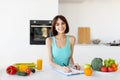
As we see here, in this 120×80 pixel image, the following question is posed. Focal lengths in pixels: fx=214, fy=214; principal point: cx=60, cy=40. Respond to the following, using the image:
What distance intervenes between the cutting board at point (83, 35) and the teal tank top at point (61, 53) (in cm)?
199

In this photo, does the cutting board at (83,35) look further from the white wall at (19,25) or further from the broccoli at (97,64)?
the broccoli at (97,64)

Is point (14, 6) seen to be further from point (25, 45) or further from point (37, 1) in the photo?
point (25, 45)

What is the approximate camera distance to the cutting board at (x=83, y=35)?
443cm

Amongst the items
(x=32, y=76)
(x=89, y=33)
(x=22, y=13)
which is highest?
(x=22, y=13)

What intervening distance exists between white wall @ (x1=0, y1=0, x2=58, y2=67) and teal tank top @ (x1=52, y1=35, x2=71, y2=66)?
139 centimetres

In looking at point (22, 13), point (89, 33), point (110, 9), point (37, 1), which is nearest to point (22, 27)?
point (22, 13)

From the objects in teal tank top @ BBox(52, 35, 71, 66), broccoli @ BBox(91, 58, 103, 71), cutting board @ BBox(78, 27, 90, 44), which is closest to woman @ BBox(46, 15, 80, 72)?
teal tank top @ BBox(52, 35, 71, 66)

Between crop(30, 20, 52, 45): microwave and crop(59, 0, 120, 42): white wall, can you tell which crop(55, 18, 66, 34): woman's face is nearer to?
crop(30, 20, 52, 45): microwave

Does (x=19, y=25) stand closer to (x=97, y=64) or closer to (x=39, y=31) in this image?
(x=39, y=31)

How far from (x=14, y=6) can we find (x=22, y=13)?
182 millimetres

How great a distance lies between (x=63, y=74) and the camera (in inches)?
75.9

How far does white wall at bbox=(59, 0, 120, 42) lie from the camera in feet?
14.5

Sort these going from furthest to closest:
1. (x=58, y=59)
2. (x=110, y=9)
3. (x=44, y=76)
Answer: (x=110, y=9)
(x=58, y=59)
(x=44, y=76)

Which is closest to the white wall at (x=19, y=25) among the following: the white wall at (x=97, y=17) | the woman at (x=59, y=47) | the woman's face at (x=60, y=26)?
the white wall at (x=97, y=17)
